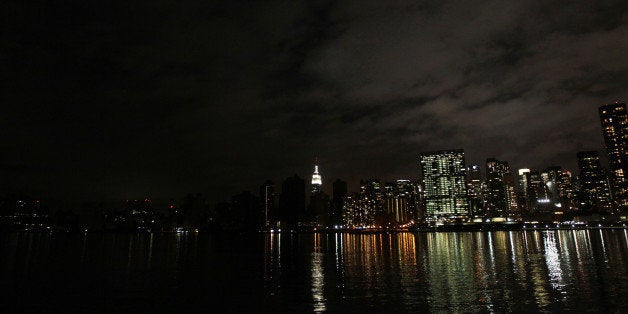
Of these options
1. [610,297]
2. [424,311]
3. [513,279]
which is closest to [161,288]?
[424,311]

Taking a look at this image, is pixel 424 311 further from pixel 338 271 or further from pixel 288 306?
pixel 338 271

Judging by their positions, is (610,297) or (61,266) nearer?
(610,297)

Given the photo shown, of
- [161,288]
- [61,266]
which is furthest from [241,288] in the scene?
Result: [61,266]

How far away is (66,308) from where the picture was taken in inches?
1198

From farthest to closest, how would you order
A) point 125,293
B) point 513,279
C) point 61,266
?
Result: point 61,266
point 513,279
point 125,293

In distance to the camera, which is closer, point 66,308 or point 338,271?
point 66,308

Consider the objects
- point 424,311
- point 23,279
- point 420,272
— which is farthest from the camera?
point 420,272

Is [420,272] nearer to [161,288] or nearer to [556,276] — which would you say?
[556,276]

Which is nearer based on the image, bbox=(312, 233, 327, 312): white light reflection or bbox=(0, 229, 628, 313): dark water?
bbox=(312, 233, 327, 312): white light reflection

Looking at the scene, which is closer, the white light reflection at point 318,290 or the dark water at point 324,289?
the white light reflection at point 318,290

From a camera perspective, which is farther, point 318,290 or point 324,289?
point 324,289

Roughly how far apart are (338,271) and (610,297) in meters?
27.9

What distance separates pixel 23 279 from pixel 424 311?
1681 inches

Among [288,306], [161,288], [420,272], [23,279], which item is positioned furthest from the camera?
[420,272]
